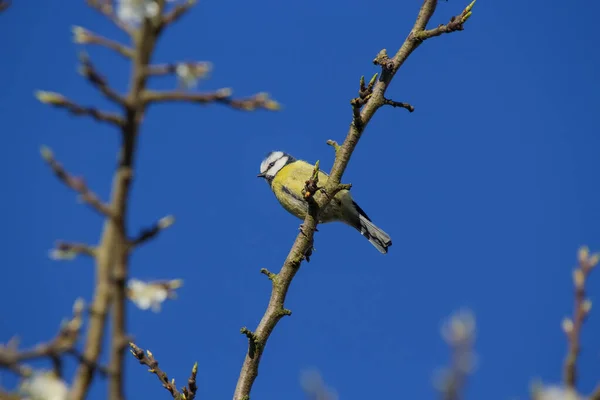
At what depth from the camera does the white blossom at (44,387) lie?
1707mm

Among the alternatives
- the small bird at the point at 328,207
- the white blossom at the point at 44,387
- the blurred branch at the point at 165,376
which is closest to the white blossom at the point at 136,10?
the white blossom at the point at 44,387

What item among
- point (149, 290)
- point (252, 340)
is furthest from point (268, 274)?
point (149, 290)

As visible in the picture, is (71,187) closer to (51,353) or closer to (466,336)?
(51,353)

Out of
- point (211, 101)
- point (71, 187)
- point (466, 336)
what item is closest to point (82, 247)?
point (71, 187)

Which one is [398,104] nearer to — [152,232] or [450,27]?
[450,27]

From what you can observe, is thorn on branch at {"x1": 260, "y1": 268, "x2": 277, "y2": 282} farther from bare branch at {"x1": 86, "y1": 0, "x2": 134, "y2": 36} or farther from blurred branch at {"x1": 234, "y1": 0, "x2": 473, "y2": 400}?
bare branch at {"x1": 86, "y1": 0, "x2": 134, "y2": 36}

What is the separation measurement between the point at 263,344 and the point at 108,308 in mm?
2730

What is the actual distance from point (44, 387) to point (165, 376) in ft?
7.36

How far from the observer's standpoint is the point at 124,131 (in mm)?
1492

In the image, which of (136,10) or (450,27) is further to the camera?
(450,27)

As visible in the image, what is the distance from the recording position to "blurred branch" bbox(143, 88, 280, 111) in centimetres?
155

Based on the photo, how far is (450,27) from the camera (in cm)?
433

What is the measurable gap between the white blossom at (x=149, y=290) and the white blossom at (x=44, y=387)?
0.96 feet

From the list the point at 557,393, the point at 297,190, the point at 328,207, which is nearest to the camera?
the point at 557,393
